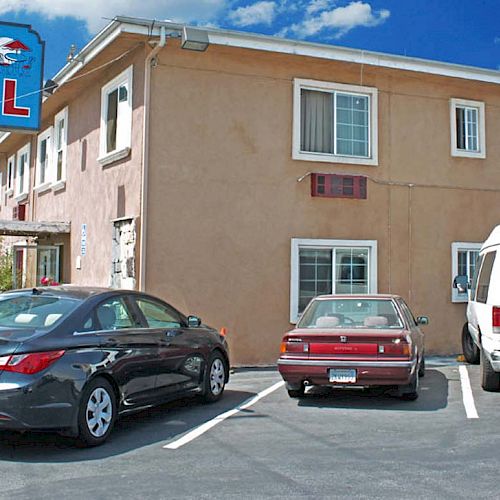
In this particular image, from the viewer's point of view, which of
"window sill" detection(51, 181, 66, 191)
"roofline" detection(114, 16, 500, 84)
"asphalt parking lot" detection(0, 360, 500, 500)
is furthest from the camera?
"window sill" detection(51, 181, 66, 191)

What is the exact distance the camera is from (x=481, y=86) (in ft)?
46.6

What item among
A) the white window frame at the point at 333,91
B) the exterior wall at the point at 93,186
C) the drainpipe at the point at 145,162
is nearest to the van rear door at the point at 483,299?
the white window frame at the point at 333,91

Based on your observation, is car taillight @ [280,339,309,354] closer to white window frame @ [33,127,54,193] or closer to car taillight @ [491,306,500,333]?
car taillight @ [491,306,500,333]

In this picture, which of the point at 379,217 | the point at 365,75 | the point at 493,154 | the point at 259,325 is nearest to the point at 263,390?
the point at 259,325

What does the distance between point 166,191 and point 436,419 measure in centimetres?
615

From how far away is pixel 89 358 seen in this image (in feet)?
21.3

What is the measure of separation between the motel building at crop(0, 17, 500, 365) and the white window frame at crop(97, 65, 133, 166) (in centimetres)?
4

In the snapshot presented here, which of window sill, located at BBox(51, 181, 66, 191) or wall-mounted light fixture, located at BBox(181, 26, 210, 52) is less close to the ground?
wall-mounted light fixture, located at BBox(181, 26, 210, 52)

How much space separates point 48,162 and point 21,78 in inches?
224

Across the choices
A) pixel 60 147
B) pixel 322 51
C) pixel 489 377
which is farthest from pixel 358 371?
pixel 60 147

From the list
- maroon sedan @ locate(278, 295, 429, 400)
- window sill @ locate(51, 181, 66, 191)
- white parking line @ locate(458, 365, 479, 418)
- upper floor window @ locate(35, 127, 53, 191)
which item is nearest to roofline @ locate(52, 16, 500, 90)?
window sill @ locate(51, 181, 66, 191)

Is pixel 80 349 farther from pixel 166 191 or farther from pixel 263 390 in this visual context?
pixel 166 191

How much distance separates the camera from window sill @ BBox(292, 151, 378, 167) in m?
12.7

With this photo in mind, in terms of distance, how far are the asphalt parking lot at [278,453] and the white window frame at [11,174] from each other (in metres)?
15.3
